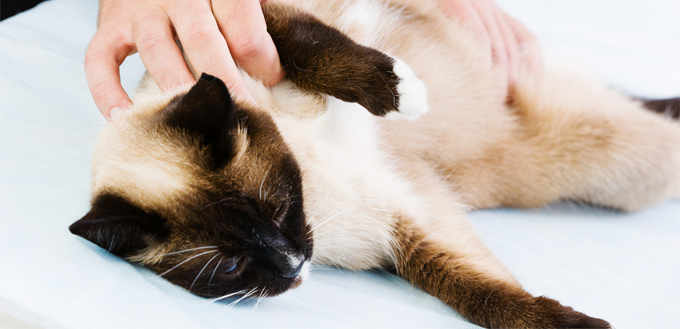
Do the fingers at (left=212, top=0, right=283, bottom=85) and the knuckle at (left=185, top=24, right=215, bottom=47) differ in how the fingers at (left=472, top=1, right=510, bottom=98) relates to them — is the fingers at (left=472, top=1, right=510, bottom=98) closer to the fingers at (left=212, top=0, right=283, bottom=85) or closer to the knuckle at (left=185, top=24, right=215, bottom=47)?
the fingers at (left=212, top=0, right=283, bottom=85)

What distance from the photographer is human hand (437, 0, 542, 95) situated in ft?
6.14

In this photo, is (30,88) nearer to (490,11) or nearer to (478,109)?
(478,109)

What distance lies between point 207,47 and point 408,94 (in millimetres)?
483

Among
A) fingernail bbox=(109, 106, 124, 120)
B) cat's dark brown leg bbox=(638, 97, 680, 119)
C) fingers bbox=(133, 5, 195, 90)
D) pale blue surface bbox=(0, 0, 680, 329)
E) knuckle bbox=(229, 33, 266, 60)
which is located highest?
knuckle bbox=(229, 33, 266, 60)

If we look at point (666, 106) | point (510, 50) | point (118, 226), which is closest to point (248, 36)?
point (118, 226)

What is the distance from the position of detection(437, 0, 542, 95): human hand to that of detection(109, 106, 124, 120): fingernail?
3.80ft

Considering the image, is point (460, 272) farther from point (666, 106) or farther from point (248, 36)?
point (666, 106)

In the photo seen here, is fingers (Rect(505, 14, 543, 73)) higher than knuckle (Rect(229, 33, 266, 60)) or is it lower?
lower

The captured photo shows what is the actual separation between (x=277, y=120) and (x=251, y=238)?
1.23ft

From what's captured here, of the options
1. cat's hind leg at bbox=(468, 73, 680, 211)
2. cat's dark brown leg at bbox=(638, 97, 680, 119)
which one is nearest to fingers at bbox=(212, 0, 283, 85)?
cat's hind leg at bbox=(468, 73, 680, 211)

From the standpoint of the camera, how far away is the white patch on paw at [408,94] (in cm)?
126

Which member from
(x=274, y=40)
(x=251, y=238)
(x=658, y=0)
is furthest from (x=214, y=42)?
(x=658, y=0)

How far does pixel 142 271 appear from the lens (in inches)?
41.6

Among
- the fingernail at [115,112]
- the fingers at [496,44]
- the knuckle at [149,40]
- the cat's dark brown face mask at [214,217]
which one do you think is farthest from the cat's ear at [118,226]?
the fingers at [496,44]
